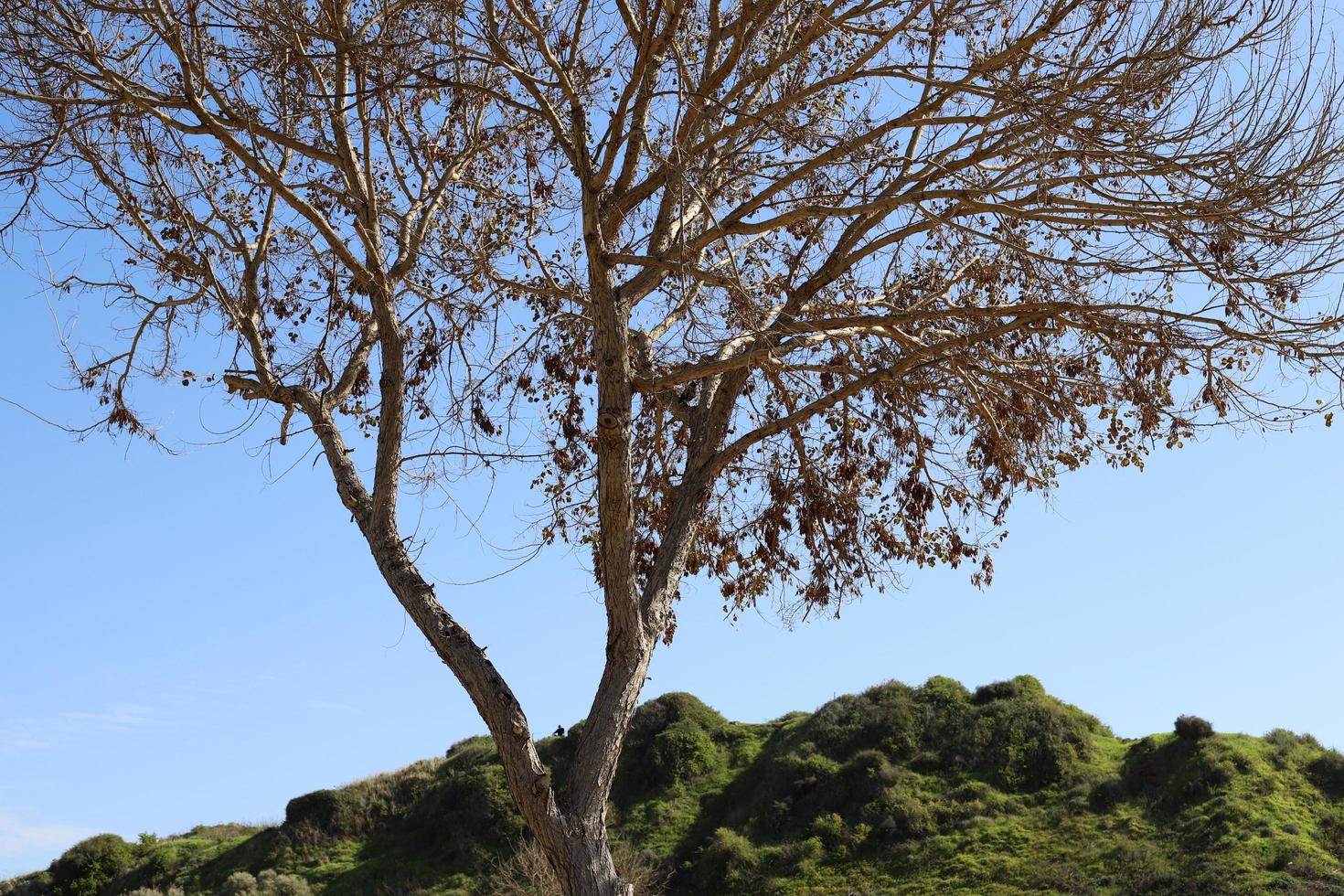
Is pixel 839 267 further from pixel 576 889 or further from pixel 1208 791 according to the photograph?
pixel 1208 791

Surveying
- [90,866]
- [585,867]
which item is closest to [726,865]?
[90,866]

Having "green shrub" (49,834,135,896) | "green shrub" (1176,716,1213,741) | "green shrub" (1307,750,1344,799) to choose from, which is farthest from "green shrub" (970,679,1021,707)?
"green shrub" (49,834,135,896)

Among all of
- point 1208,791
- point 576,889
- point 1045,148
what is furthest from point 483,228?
point 1208,791

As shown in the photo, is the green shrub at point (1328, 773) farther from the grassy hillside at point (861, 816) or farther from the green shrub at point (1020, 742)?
the green shrub at point (1020, 742)

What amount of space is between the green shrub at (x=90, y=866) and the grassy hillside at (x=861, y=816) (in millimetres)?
46

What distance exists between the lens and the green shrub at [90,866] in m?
24.5

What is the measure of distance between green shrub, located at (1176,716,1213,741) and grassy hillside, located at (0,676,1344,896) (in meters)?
0.04

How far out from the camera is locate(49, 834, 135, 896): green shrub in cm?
2450

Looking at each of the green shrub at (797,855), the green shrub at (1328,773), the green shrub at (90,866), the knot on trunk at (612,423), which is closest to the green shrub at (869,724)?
the green shrub at (797,855)

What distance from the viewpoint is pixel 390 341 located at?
8953mm

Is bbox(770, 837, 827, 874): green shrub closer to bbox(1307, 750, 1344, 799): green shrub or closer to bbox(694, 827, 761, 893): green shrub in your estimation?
bbox(694, 827, 761, 893): green shrub

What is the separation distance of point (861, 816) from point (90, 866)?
1552cm

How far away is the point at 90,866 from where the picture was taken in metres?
24.8

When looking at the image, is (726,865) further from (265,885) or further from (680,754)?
(265,885)
